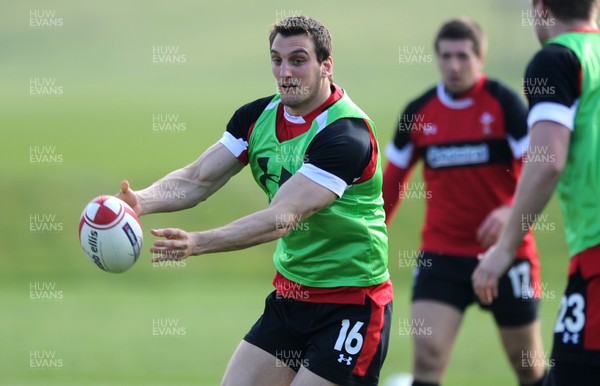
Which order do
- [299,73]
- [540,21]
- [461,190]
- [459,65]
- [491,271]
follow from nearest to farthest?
[491,271] → [540,21] → [299,73] → [461,190] → [459,65]

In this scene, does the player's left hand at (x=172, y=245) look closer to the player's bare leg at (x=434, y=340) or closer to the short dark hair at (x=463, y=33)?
the player's bare leg at (x=434, y=340)

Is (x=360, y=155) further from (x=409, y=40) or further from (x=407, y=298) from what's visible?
(x=409, y=40)

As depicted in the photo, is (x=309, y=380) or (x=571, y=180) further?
(x=309, y=380)

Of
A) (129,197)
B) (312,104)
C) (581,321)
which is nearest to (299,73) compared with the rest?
(312,104)

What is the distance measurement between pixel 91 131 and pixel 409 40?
18.2 m

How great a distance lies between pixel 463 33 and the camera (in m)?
8.94

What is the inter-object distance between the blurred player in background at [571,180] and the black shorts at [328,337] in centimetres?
109

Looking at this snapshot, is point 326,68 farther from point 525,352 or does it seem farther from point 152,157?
point 152,157

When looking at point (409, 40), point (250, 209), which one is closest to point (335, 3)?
point (409, 40)

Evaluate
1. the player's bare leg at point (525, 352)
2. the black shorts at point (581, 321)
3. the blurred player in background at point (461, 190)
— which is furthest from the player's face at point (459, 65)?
the black shorts at point (581, 321)

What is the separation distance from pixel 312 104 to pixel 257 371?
153cm

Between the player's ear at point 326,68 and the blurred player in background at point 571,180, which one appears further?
the player's ear at point 326,68

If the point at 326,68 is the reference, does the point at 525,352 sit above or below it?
below

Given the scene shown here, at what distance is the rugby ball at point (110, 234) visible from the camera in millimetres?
5719
